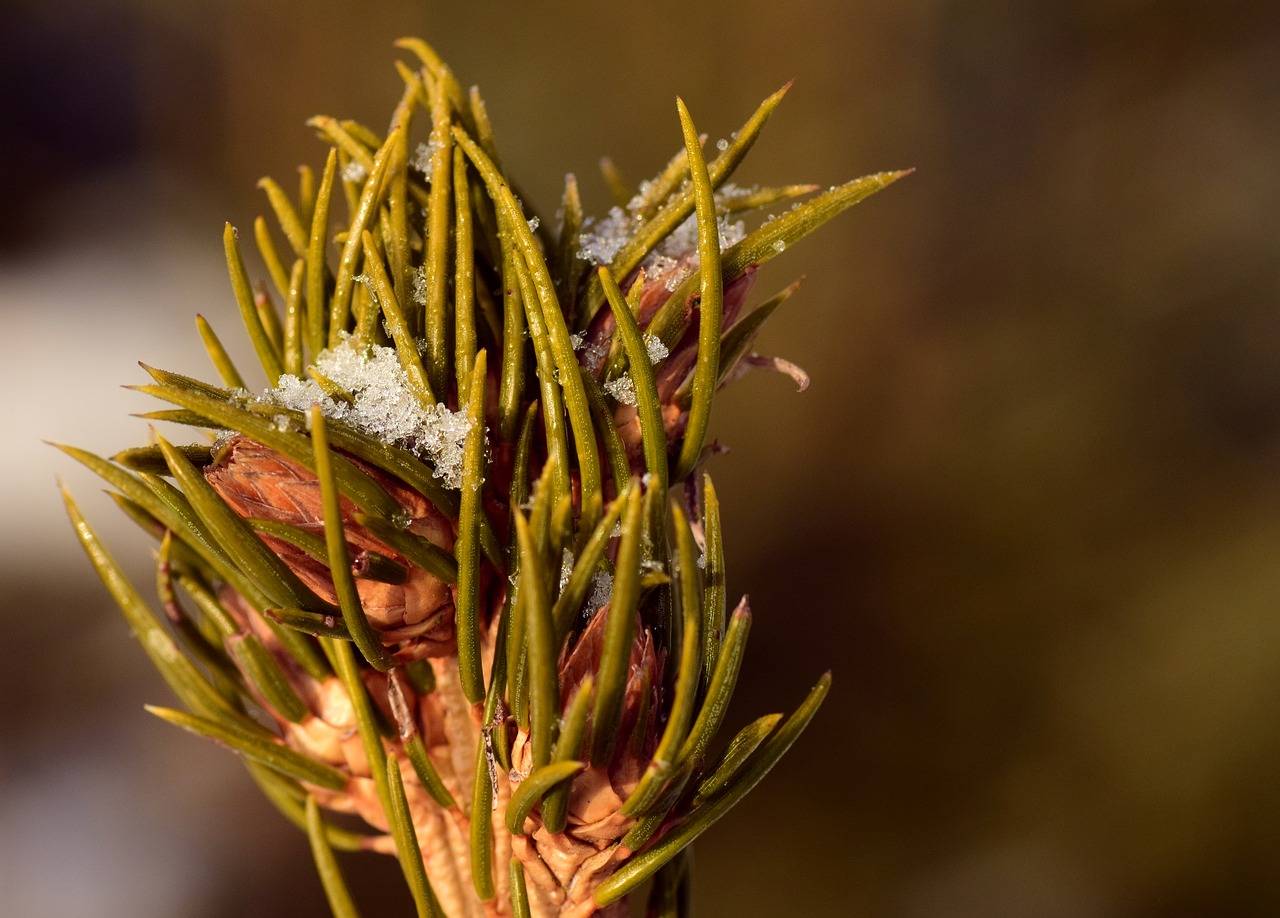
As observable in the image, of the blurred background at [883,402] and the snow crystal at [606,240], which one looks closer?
the snow crystal at [606,240]

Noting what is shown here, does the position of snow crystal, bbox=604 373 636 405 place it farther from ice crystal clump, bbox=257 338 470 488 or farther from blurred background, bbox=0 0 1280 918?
blurred background, bbox=0 0 1280 918

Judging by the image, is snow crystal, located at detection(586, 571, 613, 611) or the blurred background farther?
the blurred background

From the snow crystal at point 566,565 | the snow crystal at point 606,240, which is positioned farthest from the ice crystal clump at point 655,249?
the snow crystal at point 566,565

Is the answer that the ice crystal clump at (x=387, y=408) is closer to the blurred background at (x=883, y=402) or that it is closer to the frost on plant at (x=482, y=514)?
the frost on plant at (x=482, y=514)

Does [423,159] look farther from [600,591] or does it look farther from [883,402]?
[883,402]

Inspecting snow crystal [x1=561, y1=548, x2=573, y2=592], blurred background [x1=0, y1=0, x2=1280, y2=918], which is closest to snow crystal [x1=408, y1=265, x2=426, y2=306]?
snow crystal [x1=561, y1=548, x2=573, y2=592]

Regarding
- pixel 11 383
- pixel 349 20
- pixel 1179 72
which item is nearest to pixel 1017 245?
pixel 1179 72

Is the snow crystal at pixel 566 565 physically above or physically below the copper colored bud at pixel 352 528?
below
